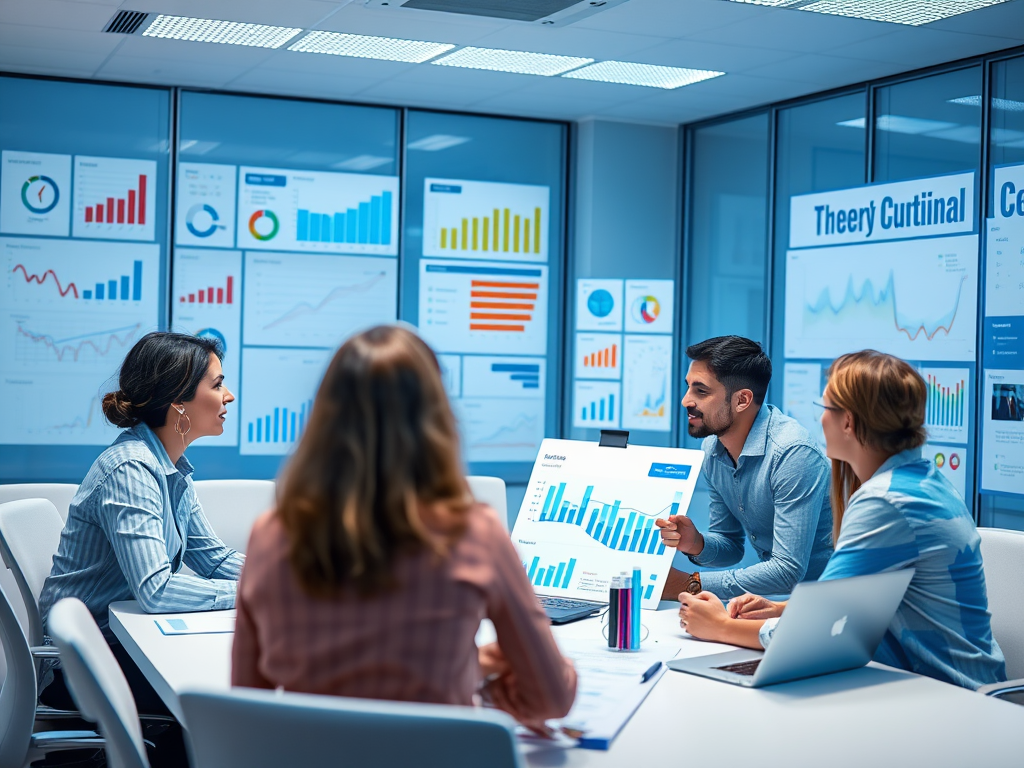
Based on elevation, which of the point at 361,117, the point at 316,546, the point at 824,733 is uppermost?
the point at 361,117

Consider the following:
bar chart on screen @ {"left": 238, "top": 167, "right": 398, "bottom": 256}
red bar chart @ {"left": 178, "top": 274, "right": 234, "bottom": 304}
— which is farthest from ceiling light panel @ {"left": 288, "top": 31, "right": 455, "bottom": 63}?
red bar chart @ {"left": 178, "top": 274, "right": 234, "bottom": 304}

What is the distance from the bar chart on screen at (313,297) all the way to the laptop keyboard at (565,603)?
3.95 metres

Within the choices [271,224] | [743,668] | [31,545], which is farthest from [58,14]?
[743,668]

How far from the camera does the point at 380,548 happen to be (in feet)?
4.50

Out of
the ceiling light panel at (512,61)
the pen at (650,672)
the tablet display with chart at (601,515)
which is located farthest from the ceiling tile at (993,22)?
the pen at (650,672)

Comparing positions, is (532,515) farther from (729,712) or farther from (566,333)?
(566,333)

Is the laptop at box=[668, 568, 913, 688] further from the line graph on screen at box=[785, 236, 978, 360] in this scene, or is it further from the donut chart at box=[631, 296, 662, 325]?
the donut chart at box=[631, 296, 662, 325]

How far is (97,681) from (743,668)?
1231 millimetres

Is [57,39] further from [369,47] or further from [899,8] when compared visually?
[899,8]

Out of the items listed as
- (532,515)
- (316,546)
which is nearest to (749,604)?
(532,515)

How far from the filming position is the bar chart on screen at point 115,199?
6105 millimetres

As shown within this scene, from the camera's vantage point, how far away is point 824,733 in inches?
72.6

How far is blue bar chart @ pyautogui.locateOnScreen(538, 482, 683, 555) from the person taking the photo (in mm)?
2939

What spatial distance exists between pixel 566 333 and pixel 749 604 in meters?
4.76
